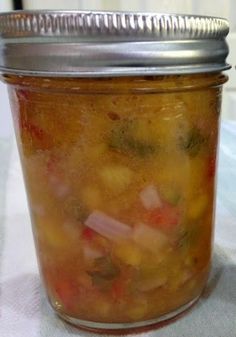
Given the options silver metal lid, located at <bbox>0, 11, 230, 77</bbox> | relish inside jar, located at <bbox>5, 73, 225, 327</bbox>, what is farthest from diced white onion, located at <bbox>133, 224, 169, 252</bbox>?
silver metal lid, located at <bbox>0, 11, 230, 77</bbox>

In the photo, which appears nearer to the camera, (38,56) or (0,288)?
(38,56)

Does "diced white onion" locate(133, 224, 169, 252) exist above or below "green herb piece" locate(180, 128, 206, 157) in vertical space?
below

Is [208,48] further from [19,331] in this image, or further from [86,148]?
[19,331]

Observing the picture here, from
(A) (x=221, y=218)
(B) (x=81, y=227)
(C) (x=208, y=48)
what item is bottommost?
(A) (x=221, y=218)

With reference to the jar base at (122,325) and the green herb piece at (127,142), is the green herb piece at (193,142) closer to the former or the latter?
the green herb piece at (127,142)

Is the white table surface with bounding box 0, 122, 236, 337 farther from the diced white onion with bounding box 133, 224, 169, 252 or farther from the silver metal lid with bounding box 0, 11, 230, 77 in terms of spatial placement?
the silver metal lid with bounding box 0, 11, 230, 77

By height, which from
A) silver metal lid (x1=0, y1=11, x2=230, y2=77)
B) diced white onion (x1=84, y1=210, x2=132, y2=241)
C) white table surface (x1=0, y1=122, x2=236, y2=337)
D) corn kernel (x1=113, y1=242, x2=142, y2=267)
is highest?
silver metal lid (x1=0, y1=11, x2=230, y2=77)

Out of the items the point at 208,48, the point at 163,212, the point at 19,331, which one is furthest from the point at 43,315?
the point at 208,48
